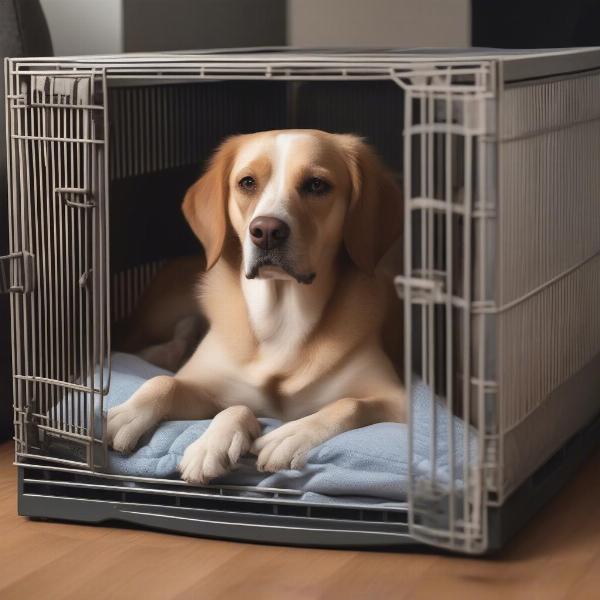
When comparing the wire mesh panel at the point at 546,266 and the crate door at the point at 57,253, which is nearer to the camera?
the wire mesh panel at the point at 546,266

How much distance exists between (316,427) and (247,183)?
414 millimetres

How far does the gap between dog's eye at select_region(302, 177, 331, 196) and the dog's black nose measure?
0.10m

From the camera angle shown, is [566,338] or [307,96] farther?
[307,96]

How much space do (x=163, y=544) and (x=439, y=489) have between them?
1.38ft

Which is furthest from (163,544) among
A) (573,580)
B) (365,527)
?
(573,580)

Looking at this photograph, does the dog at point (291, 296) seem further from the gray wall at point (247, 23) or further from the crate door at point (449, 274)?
the gray wall at point (247, 23)

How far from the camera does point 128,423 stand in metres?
1.77

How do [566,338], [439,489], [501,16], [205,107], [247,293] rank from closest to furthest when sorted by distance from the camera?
[439,489] → [566,338] → [247,293] → [205,107] → [501,16]

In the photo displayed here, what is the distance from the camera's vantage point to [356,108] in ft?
7.88

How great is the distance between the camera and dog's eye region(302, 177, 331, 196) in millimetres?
1850

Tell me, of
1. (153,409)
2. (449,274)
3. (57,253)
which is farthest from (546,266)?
(57,253)

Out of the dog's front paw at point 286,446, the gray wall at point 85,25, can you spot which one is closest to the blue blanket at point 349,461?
the dog's front paw at point 286,446

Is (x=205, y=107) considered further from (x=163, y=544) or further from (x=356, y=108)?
(x=163, y=544)

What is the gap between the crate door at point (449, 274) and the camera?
1.48 metres
